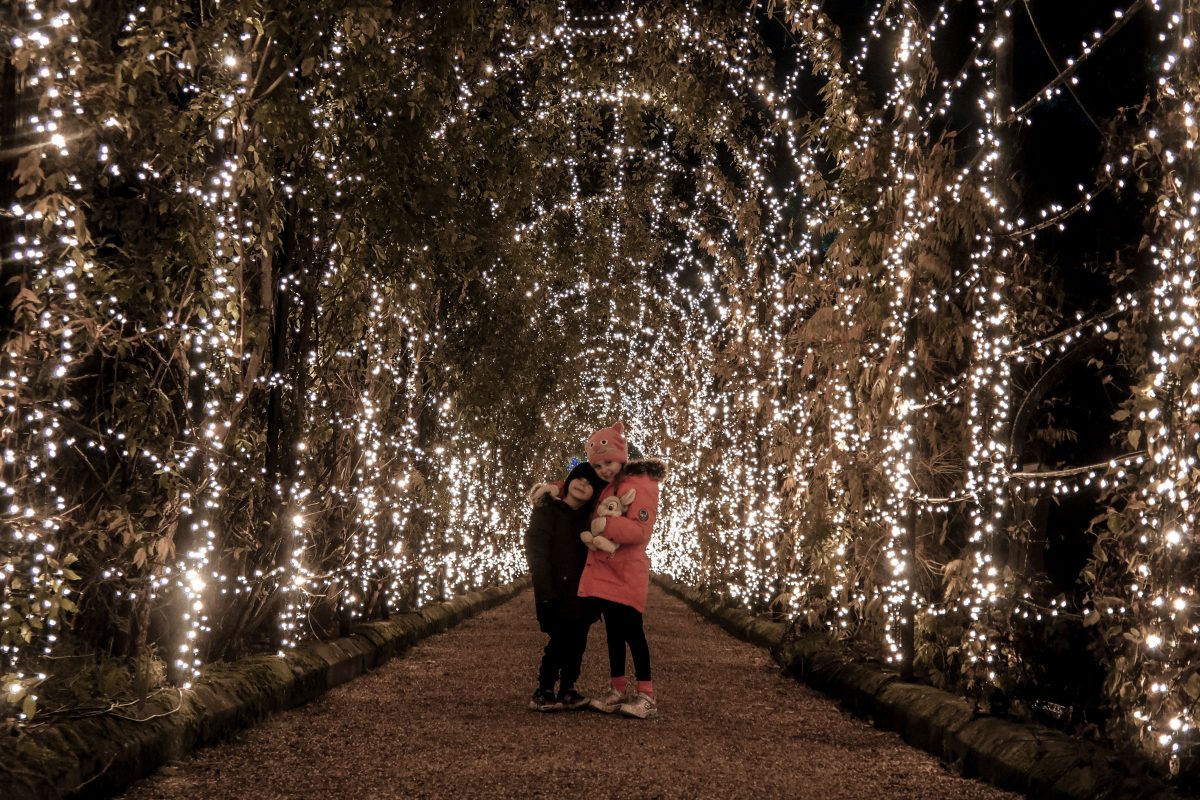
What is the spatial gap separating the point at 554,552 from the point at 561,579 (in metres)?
0.19

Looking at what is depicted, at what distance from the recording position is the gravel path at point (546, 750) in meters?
6.11

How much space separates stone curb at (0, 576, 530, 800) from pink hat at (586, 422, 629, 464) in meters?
2.56

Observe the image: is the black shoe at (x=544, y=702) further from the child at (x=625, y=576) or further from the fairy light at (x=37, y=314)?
the fairy light at (x=37, y=314)

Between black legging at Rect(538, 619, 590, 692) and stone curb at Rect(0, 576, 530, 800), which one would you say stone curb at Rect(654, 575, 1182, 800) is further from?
stone curb at Rect(0, 576, 530, 800)

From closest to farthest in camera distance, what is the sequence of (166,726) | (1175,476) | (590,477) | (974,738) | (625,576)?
(1175,476) < (166,726) < (974,738) < (625,576) < (590,477)

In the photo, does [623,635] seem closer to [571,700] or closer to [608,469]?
[571,700]

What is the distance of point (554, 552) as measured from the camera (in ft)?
29.4

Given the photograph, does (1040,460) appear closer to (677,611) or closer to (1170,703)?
(1170,703)

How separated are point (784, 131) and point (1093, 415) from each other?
4.70 m

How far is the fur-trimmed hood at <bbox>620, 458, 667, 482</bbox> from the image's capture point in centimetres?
884

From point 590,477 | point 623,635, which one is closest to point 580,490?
point 590,477

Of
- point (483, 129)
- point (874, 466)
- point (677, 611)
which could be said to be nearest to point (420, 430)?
point (483, 129)

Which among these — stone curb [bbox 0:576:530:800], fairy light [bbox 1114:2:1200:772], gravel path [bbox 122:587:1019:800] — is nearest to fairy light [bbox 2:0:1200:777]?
fairy light [bbox 1114:2:1200:772]

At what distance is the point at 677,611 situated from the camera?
2158 centimetres
